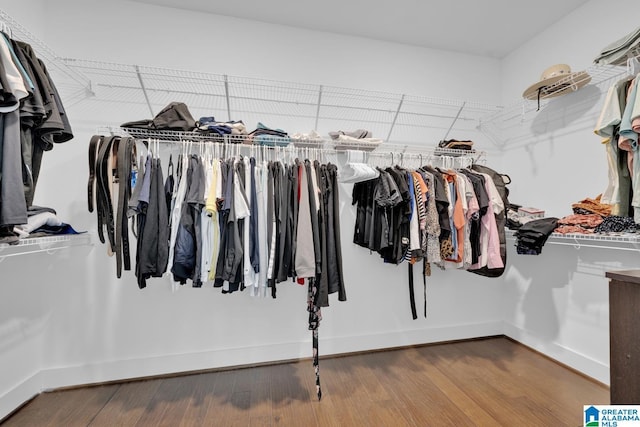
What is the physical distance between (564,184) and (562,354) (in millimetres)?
1368

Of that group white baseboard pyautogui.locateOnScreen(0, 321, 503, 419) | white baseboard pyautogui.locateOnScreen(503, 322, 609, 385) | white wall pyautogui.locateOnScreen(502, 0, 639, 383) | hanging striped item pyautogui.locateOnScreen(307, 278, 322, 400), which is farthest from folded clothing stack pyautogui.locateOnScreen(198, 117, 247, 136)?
white baseboard pyautogui.locateOnScreen(503, 322, 609, 385)

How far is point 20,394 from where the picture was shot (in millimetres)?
1818

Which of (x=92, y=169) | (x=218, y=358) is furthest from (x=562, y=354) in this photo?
(x=92, y=169)

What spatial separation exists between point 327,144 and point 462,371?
6.62 feet

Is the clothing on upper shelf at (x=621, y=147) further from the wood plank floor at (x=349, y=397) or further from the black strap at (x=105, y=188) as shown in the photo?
the black strap at (x=105, y=188)

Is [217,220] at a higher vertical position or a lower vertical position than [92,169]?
lower

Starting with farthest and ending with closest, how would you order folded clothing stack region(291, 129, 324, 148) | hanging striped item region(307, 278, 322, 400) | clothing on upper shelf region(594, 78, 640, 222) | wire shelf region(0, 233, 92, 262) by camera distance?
folded clothing stack region(291, 129, 324, 148), hanging striped item region(307, 278, 322, 400), clothing on upper shelf region(594, 78, 640, 222), wire shelf region(0, 233, 92, 262)

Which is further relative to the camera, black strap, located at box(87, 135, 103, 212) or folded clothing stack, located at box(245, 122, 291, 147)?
folded clothing stack, located at box(245, 122, 291, 147)

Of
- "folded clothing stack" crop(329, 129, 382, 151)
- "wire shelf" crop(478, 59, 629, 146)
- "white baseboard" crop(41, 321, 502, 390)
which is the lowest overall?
"white baseboard" crop(41, 321, 502, 390)

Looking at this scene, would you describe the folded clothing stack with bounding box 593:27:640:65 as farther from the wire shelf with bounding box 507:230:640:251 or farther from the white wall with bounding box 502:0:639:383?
the wire shelf with bounding box 507:230:640:251

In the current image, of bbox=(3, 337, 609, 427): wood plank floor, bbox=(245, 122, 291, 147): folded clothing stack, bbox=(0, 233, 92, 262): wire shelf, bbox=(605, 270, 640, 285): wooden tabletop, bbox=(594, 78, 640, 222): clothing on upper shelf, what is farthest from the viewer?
bbox=(245, 122, 291, 147): folded clothing stack

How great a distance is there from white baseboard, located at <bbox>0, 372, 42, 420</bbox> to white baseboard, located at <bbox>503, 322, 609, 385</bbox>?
3826 millimetres

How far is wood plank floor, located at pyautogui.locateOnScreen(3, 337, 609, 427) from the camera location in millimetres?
1709

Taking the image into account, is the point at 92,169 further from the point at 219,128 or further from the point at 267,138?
the point at 267,138
